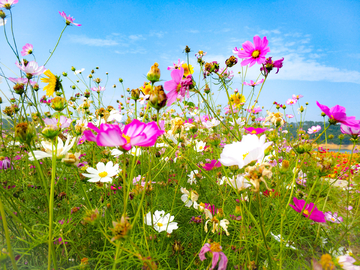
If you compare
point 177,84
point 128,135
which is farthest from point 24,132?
point 177,84

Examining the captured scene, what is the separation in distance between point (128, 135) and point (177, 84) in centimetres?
24

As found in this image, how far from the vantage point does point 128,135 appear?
38 cm

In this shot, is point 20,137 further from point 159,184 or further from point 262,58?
point 262,58

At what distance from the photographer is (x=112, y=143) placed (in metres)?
0.36

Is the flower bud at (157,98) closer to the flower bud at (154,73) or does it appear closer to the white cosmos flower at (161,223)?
the flower bud at (154,73)

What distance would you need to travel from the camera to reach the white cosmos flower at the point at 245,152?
1.22 feet

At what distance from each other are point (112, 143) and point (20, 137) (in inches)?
8.2

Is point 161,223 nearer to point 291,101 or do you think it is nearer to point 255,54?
point 255,54

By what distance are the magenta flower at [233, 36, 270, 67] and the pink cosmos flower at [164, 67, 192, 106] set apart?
31cm

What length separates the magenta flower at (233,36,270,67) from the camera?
68 cm

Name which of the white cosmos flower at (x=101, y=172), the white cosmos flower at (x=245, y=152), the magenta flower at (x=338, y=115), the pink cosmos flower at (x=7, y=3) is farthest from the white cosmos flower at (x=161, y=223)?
the pink cosmos flower at (x=7, y=3)

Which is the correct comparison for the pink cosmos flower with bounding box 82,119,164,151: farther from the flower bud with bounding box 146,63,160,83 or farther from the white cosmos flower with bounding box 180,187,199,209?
the white cosmos flower with bounding box 180,187,199,209

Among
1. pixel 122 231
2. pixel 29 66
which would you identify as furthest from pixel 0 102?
pixel 122 231

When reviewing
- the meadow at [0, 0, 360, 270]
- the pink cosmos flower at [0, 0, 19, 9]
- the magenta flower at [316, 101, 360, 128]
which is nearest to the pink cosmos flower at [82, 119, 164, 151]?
the meadow at [0, 0, 360, 270]
